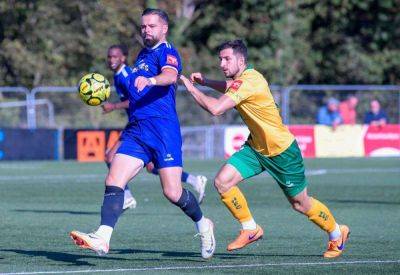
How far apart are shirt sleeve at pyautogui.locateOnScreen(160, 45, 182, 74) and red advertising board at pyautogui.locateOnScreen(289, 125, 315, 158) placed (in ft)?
66.2

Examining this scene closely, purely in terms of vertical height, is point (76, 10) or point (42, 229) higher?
point (76, 10)

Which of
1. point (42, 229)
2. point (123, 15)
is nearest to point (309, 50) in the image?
point (123, 15)

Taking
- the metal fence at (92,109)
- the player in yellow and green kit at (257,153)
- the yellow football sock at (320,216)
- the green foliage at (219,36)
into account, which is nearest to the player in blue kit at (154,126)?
the player in yellow and green kit at (257,153)

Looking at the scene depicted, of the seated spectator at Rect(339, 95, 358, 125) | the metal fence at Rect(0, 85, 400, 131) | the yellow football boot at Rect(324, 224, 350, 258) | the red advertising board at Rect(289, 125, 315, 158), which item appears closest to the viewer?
the yellow football boot at Rect(324, 224, 350, 258)

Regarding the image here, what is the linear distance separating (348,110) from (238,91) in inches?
858

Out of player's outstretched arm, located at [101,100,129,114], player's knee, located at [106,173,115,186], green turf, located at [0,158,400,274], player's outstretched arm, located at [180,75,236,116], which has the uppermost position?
player's outstretched arm, located at [180,75,236,116]

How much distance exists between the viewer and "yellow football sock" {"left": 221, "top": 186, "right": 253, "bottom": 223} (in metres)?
10.5

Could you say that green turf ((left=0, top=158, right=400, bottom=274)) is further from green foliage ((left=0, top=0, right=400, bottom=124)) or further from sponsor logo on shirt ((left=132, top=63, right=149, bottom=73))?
green foliage ((left=0, top=0, right=400, bottom=124))

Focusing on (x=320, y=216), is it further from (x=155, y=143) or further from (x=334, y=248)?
(x=155, y=143)

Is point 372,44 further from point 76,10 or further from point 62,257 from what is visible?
point 62,257

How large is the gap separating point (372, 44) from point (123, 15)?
9.21m

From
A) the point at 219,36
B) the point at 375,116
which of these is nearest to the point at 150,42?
the point at 375,116

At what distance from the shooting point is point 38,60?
124 ft

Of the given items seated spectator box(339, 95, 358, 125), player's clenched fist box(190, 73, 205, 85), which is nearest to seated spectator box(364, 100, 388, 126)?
seated spectator box(339, 95, 358, 125)
